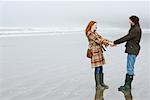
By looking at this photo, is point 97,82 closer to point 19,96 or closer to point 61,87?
point 61,87

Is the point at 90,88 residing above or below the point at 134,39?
below

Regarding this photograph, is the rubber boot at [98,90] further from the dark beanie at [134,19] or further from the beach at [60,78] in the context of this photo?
the dark beanie at [134,19]

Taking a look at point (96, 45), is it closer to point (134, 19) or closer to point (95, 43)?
point (95, 43)

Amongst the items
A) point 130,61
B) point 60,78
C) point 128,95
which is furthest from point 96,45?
point 60,78

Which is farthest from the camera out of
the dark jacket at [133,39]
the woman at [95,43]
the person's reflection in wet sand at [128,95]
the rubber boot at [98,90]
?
the woman at [95,43]

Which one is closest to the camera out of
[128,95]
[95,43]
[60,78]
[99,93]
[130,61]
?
[128,95]

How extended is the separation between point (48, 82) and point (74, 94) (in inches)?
54.3

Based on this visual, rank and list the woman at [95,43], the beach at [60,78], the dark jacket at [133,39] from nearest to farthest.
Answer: the beach at [60,78], the dark jacket at [133,39], the woman at [95,43]

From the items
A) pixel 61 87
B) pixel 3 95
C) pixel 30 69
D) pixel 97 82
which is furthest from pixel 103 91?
pixel 30 69

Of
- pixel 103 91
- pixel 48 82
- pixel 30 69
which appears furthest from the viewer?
pixel 30 69

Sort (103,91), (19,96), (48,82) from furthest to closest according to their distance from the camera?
1. (48,82)
2. (103,91)
3. (19,96)

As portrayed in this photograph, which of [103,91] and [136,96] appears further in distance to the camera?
[103,91]

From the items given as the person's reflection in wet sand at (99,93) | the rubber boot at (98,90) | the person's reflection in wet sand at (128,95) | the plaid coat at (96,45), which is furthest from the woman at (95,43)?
the person's reflection in wet sand at (128,95)

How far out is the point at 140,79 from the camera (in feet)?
28.8
